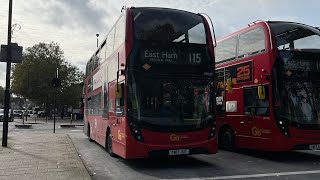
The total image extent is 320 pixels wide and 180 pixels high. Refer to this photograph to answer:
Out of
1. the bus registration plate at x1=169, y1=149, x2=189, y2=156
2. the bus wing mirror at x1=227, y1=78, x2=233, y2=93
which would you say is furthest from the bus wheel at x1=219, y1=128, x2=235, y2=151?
the bus registration plate at x1=169, y1=149, x2=189, y2=156

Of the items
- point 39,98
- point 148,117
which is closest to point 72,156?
point 148,117

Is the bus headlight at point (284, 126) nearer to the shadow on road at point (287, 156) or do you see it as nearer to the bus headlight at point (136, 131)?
the shadow on road at point (287, 156)

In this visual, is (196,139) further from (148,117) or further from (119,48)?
(119,48)

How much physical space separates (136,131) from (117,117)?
4.40 ft

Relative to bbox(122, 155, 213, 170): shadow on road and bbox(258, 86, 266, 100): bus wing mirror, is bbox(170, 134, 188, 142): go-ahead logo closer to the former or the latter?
bbox(122, 155, 213, 170): shadow on road

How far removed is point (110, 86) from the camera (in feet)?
42.1

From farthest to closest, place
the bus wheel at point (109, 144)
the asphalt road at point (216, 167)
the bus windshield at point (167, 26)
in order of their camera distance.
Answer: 1. the bus wheel at point (109, 144)
2. the bus windshield at point (167, 26)
3. the asphalt road at point (216, 167)

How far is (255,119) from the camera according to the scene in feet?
41.5

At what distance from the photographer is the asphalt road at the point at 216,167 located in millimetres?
9531

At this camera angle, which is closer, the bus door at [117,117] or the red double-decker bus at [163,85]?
the red double-decker bus at [163,85]

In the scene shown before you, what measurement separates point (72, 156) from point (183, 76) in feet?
14.1

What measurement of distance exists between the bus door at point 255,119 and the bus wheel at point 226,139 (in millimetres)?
783

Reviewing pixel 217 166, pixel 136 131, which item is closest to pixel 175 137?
pixel 136 131

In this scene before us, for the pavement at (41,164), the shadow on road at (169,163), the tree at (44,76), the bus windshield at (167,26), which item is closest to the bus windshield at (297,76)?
the bus windshield at (167,26)
